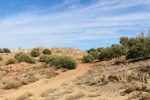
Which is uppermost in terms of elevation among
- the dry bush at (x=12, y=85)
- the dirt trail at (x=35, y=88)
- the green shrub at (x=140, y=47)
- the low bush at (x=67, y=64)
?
the green shrub at (x=140, y=47)

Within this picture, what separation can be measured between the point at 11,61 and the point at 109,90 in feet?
74.1

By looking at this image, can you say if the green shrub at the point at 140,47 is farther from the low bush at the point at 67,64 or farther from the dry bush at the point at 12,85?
the dry bush at the point at 12,85

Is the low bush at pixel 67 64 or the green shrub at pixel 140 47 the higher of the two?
the green shrub at pixel 140 47

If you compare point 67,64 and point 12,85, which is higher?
point 67,64

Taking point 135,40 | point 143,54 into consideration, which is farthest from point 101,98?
point 135,40

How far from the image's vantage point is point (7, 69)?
2291cm

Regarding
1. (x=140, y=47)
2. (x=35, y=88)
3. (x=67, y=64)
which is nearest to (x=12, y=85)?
(x=35, y=88)

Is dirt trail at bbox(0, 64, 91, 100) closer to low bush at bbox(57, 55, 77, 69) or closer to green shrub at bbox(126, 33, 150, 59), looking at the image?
low bush at bbox(57, 55, 77, 69)

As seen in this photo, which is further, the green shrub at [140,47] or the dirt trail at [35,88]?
the green shrub at [140,47]

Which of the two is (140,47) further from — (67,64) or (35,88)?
(35,88)

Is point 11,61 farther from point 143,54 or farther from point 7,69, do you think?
point 143,54

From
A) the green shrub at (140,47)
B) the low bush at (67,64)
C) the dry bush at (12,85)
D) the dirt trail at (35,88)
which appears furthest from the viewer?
the low bush at (67,64)

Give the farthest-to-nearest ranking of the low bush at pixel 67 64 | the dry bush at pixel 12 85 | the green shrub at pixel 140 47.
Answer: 1. the low bush at pixel 67 64
2. the green shrub at pixel 140 47
3. the dry bush at pixel 12 85

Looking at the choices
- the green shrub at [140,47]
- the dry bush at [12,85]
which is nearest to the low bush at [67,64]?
the green shrub at [140,47]
